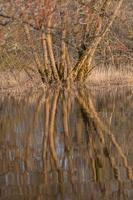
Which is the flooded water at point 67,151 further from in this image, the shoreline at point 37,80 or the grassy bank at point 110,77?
the grassy bank at point 110,77

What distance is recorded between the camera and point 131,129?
10.1m

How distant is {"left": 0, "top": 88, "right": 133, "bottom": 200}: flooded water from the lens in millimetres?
6234

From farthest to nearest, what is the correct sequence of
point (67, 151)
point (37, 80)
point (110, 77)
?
1. point (110, 77)
2. point (37, 80)
3. point (67, 151)

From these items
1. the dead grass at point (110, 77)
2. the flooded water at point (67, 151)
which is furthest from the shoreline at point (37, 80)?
the flooded water at point (67, 151)

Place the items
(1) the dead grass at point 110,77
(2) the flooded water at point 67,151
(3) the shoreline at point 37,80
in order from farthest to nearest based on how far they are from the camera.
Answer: (1) the dead grass at point 110,77 < (3) the shoreline at point 37,80 < (2) the flooded water at point 67,151

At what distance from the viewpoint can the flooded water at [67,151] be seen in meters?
6.23

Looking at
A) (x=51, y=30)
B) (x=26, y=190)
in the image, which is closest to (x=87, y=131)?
(x=26, y=190)

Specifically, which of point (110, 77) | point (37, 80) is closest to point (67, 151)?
point (37, 80)

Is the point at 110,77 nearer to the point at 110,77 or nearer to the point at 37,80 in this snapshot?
the point at 110,77

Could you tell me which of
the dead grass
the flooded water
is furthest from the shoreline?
the flooded water

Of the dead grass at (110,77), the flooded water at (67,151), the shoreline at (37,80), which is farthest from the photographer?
the dead grass at (110,77)

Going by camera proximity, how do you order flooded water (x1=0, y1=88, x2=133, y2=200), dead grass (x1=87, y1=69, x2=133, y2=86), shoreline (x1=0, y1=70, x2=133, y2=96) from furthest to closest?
dead grass (x1=87, y1=69, x2=133, y2=86)
shoreline (x1=0, y1=70, x2=133, y2=96)
flooded water (x1=0, y1=88, x2=133, y2=200)

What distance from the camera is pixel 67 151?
8.47 m

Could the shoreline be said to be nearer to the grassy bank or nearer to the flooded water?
the grassy bank
